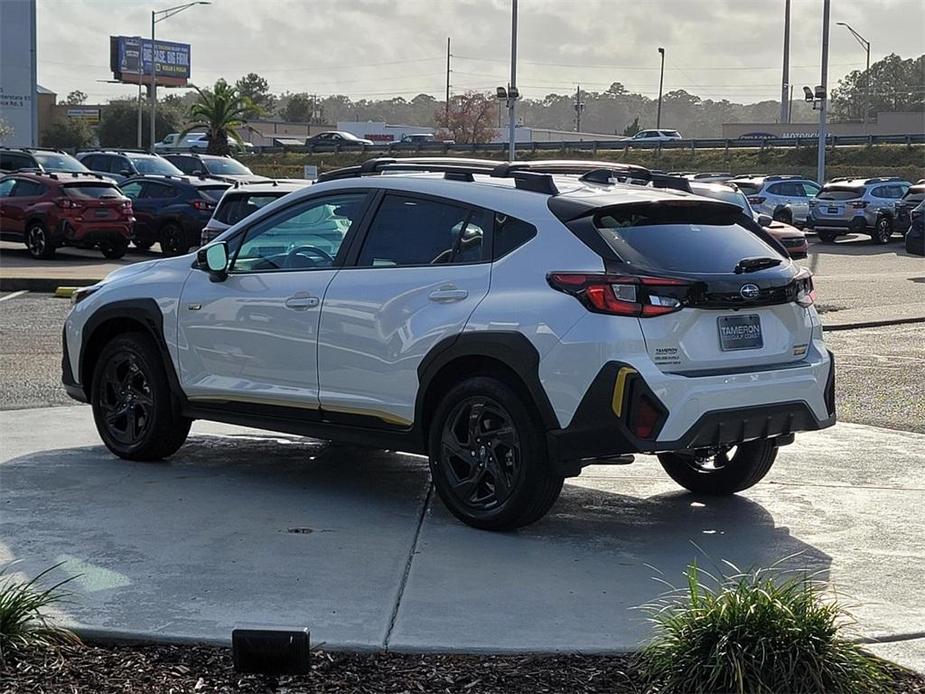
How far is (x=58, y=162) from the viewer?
108ft

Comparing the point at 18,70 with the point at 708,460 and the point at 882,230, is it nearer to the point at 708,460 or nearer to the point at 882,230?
the point at 882,230

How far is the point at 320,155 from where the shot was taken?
70.5 meters

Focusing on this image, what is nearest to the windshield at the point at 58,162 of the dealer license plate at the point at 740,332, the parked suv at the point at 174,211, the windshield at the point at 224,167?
the windshield at the point at 224,167

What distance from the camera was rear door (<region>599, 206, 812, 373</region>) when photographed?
636cm

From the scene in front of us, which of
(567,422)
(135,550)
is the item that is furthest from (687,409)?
(135,550)

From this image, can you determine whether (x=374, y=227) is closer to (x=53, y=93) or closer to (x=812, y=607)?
(x=812, y=607)

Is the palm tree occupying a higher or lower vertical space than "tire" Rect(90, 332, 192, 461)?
higher

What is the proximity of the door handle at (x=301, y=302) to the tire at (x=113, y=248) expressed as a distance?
19.2 meters

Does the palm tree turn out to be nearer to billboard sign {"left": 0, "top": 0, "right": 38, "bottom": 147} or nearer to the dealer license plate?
billboard sign {"left": 0, "top": 0, "right": 38, "bottom": 147}

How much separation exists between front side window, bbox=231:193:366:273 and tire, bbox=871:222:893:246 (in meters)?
32.1

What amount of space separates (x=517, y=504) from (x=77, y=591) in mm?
2085

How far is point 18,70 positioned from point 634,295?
65890 millimetres

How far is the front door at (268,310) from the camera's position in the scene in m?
7.52

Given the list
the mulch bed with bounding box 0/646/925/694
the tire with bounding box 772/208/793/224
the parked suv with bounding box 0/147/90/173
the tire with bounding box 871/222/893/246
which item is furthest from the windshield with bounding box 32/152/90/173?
the mulch bed with bounding box 0/646/925/694
